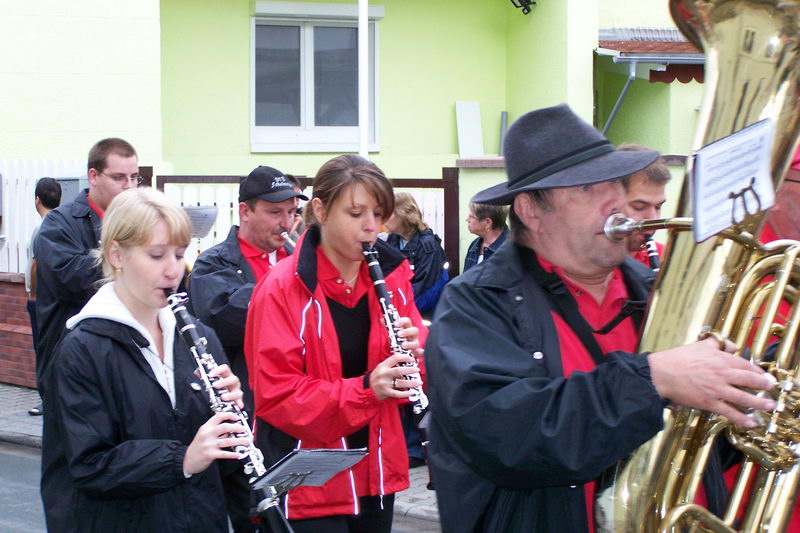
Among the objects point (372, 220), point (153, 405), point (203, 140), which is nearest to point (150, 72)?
point (203, 140)

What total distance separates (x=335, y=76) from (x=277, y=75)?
667 millimetres

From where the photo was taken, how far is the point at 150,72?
32.6 feet

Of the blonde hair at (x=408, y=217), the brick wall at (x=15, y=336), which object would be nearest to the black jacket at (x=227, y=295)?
the blonde hair at (x=408, y=217)

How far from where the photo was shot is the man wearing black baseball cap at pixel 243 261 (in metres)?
4.25

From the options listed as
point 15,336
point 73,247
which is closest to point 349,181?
point 73,247

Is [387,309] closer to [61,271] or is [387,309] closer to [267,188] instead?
[267,188]

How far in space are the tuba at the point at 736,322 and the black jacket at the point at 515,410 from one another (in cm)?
9

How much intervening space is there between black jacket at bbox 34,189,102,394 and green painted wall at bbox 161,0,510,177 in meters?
6.20

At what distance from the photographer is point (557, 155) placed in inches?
90.4

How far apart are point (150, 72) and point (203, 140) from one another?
→ 1.32 meters

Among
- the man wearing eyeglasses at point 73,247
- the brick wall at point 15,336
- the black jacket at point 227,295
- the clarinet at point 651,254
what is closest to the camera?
the clarinet at point 651,254

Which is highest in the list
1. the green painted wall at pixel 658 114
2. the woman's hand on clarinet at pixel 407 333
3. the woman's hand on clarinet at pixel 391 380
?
the green painted wall at pixel 658 114

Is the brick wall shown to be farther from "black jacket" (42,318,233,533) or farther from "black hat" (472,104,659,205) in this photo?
"black hat" (472,104,659,205)

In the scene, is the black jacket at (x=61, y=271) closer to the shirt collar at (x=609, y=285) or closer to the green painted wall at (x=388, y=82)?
the shirt collar at (x=609, y=285)
